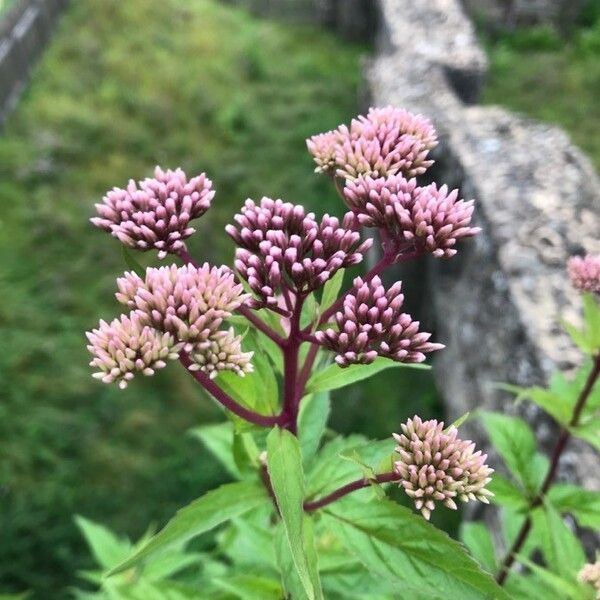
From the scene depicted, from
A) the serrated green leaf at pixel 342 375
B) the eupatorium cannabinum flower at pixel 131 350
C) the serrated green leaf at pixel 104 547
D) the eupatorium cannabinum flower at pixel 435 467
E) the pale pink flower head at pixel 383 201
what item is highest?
the pale pink flower head at pixel 383 201

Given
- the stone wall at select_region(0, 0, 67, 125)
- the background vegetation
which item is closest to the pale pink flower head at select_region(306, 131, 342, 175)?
the background vegetation

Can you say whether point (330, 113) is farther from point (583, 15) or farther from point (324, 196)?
point (583, 15)

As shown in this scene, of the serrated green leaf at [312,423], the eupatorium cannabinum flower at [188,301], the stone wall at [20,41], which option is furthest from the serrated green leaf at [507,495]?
the stone wall at [20,41]

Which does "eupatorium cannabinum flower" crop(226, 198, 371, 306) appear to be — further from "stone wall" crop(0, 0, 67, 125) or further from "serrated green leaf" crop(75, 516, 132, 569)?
"stone wall" crop(0, 0, 67, 125)

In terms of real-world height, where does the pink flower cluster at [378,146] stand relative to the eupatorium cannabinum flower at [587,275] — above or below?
above

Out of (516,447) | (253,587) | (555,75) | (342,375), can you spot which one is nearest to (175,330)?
(342,375)

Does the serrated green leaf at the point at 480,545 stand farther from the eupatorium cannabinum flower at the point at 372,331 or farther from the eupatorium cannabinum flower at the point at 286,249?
the eupatorium cannabinum flower at the point at 286,249
